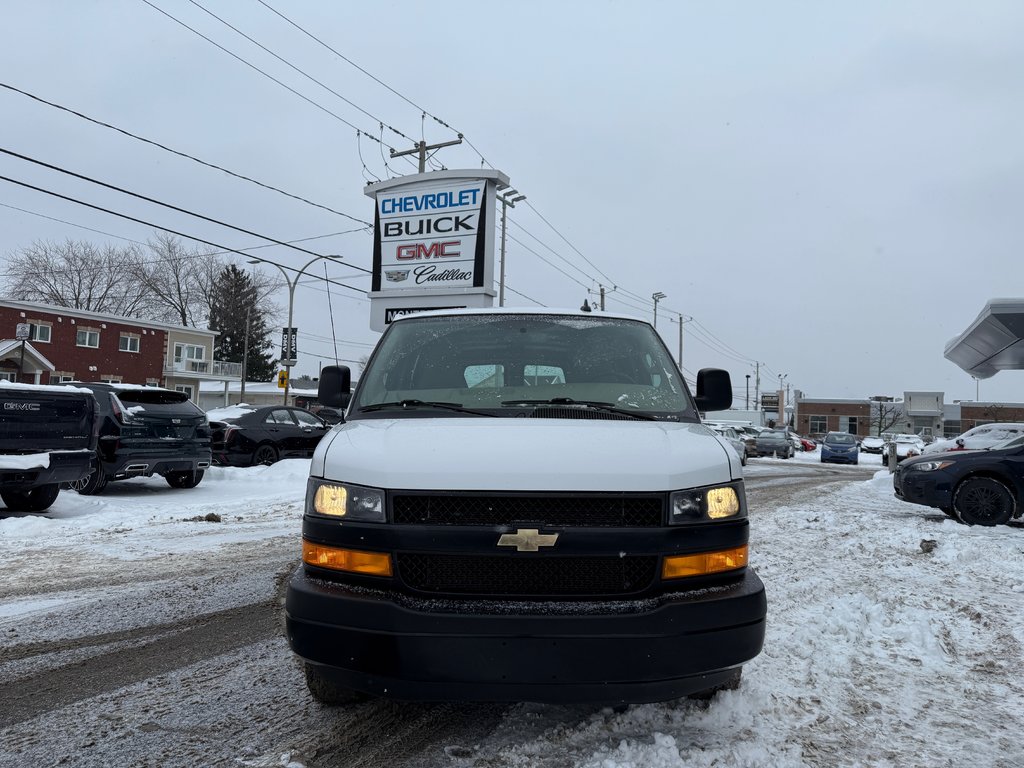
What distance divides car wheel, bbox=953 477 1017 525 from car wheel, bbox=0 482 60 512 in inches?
457

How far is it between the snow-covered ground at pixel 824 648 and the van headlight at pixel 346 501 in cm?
95

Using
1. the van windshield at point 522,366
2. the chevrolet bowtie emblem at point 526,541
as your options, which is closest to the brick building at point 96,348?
the van windshield at point 522,366

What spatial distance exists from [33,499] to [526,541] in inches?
336

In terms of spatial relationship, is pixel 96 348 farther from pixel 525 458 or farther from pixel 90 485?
pixel 525 458

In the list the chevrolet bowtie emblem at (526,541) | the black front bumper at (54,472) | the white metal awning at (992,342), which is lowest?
the black front bumper at (54,472)

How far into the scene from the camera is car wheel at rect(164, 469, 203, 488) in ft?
38.1

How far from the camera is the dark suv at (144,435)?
10070 mm

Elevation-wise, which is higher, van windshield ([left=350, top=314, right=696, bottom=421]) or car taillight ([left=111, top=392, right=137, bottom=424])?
van windshield ([left=350, top=314, right=696, bottom=421])

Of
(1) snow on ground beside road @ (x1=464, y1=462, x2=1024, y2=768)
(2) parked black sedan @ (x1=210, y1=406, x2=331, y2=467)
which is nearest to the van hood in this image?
(1) snow on ground beside road @ (x1=464, y1=462, x2=1024, y2=768)

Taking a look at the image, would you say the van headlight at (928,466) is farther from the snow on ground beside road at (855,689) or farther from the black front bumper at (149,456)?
the black front bumper at (149,456)

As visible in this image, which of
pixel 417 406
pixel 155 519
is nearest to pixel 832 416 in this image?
pixel 155 519

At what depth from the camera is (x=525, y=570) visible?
257cm

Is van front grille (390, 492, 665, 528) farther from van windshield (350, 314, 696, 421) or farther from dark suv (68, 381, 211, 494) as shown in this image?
dark suv (68, 381, 211, 494)

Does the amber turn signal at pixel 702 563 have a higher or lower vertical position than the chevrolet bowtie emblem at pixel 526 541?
lower
